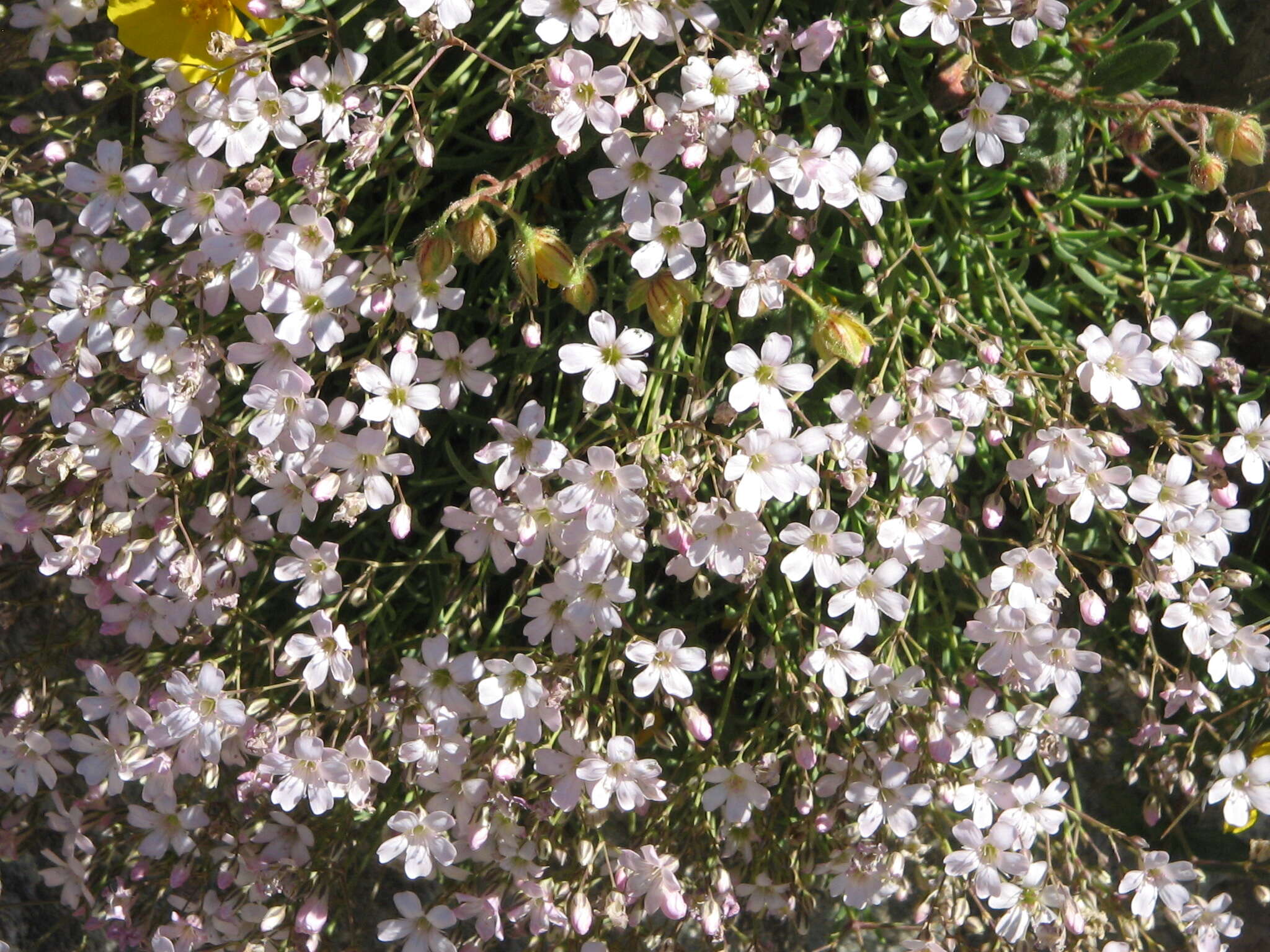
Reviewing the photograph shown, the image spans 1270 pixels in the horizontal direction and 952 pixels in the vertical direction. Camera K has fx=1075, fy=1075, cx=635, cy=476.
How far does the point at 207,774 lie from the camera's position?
2.33m

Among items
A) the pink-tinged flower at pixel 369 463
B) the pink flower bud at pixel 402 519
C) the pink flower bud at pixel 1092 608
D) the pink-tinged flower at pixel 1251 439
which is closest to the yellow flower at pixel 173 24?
the pink-tinged flower at pixel 369 463

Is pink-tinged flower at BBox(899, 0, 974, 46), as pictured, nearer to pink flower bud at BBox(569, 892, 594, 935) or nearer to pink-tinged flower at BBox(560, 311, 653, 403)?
pink-tinged flower at BBox(560, 311, 653, 403)

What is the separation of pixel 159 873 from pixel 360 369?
1.49 m

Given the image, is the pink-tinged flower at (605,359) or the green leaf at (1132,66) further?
the green leaf at (1132,66)

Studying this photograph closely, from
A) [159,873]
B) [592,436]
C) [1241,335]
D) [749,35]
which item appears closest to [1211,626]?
[1241,335]

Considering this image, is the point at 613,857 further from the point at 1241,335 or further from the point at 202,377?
the point at 1241,335

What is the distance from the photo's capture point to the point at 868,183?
210 cm

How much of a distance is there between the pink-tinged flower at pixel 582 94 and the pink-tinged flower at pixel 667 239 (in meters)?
0.17

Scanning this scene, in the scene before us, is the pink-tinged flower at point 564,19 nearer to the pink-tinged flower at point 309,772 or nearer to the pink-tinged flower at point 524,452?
the pink-tinged flower at point 524,452

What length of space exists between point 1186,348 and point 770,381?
2.93 feet

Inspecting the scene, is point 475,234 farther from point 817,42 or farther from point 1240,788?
point 1240,788

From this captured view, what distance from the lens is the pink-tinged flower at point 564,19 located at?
1854 millimetres

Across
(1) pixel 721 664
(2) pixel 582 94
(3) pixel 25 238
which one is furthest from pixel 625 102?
(3) pixel 25 238

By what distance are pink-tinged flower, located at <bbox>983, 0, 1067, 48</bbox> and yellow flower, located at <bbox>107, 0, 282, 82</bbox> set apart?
1.42 meters
